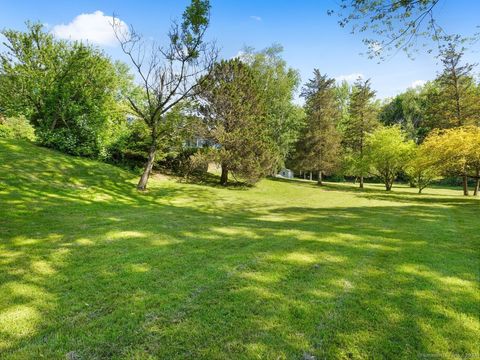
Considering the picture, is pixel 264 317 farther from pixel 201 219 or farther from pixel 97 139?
pixel 97 139

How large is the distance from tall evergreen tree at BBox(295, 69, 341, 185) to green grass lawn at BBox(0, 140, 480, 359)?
23242mm

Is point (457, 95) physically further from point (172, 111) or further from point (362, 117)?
point (172, 111)

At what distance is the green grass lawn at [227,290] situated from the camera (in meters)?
2.99

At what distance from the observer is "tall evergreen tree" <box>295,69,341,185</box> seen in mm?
31562

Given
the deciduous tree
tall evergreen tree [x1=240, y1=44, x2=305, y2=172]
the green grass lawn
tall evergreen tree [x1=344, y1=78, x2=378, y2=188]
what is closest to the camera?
the green grass lawn

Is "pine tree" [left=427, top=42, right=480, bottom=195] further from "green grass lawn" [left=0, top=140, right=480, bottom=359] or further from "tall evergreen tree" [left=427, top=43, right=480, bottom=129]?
"green grass lawn" [left=0, top=140, right=480, bottom=359]

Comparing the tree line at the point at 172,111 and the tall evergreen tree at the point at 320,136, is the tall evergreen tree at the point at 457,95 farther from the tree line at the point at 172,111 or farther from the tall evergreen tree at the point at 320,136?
the tall evergreen tree at the point at 320,136

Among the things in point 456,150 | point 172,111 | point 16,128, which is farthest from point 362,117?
point 16,128

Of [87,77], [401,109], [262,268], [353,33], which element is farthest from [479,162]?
[401,109]

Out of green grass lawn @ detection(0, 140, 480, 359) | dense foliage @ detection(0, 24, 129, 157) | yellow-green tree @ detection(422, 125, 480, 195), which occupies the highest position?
dense foliage @ detection(0, 24, 129, 157)

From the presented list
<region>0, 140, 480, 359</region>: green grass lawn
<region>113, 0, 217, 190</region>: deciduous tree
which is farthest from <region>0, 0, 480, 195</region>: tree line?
<region>0, 140, 480, 359</region>: green grass lawn

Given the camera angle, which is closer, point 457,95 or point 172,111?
point 172,111

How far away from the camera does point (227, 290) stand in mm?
4199

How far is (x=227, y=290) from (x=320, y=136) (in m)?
29.2
